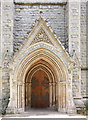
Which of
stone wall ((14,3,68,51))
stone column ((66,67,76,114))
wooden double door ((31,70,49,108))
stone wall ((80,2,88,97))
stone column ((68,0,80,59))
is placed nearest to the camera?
stone column ((66,67,76,114))

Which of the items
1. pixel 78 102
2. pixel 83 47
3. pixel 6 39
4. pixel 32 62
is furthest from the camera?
pixel 83 47

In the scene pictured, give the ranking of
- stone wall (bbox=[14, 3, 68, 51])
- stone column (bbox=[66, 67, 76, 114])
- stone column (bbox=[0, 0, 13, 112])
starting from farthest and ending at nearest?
stone wall (bbox=[14, 3, 68, 51]) < stone column (bbox=[0, 0, 13, 112]) < stone column (bbox=[66, 67, 76, 114])

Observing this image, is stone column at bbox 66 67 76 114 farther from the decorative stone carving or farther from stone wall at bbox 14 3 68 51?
stone wall at bbox 14 3 68 51

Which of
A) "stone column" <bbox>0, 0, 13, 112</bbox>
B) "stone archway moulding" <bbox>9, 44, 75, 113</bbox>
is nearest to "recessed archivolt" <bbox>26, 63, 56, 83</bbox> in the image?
"stone archway moulding" <bbox>9, 44, 75, 113</bbox>

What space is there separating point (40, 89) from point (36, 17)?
4.54 metres

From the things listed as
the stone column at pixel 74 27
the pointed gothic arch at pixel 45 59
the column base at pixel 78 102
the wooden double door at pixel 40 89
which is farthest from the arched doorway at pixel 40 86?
the stone column at pixel 74 27

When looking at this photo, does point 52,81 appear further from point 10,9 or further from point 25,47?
point 10,9

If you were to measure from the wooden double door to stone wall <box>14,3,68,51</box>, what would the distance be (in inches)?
101

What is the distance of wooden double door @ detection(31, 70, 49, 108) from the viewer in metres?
12.0

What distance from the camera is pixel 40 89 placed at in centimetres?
1196

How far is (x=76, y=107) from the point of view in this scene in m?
10.3

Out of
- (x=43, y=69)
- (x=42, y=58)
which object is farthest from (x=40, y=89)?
(x=42, y=58)

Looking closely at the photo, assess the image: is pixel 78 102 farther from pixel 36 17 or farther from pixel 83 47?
pixel 36 17

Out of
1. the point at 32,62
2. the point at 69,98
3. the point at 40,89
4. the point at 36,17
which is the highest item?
the point at 36,17
